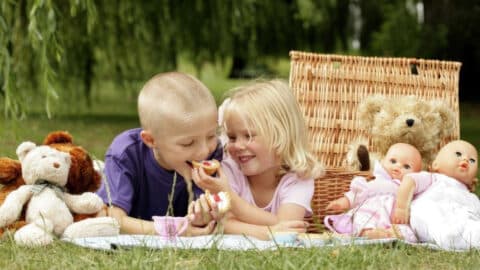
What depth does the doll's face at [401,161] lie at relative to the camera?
11.0 feet

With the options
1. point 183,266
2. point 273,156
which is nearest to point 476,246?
point 273,156

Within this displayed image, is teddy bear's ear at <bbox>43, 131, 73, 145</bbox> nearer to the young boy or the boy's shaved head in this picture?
the young boy

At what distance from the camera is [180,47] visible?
7.30 m

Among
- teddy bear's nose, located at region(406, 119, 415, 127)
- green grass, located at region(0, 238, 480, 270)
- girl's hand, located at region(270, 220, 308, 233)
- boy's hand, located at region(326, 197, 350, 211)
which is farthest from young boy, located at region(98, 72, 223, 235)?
teddy bear's nose, located at region(406, 119, 415, 127)

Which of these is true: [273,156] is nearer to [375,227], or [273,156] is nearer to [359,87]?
[375,227]

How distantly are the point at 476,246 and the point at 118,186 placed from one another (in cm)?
126

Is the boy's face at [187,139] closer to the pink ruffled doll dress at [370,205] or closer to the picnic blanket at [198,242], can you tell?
the picnic blanket at [198,242]

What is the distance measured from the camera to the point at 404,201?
3.11 metres

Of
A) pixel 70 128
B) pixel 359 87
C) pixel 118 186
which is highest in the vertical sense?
pixel 359 87

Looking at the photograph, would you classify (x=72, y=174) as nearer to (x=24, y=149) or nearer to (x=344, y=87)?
(x=24, y=149)

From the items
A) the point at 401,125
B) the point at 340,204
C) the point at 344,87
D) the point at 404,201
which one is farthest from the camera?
the point at 344,87

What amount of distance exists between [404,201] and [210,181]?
2.49ft

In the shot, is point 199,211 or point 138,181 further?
point 138,181

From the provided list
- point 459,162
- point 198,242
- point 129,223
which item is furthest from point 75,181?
point 459,162
